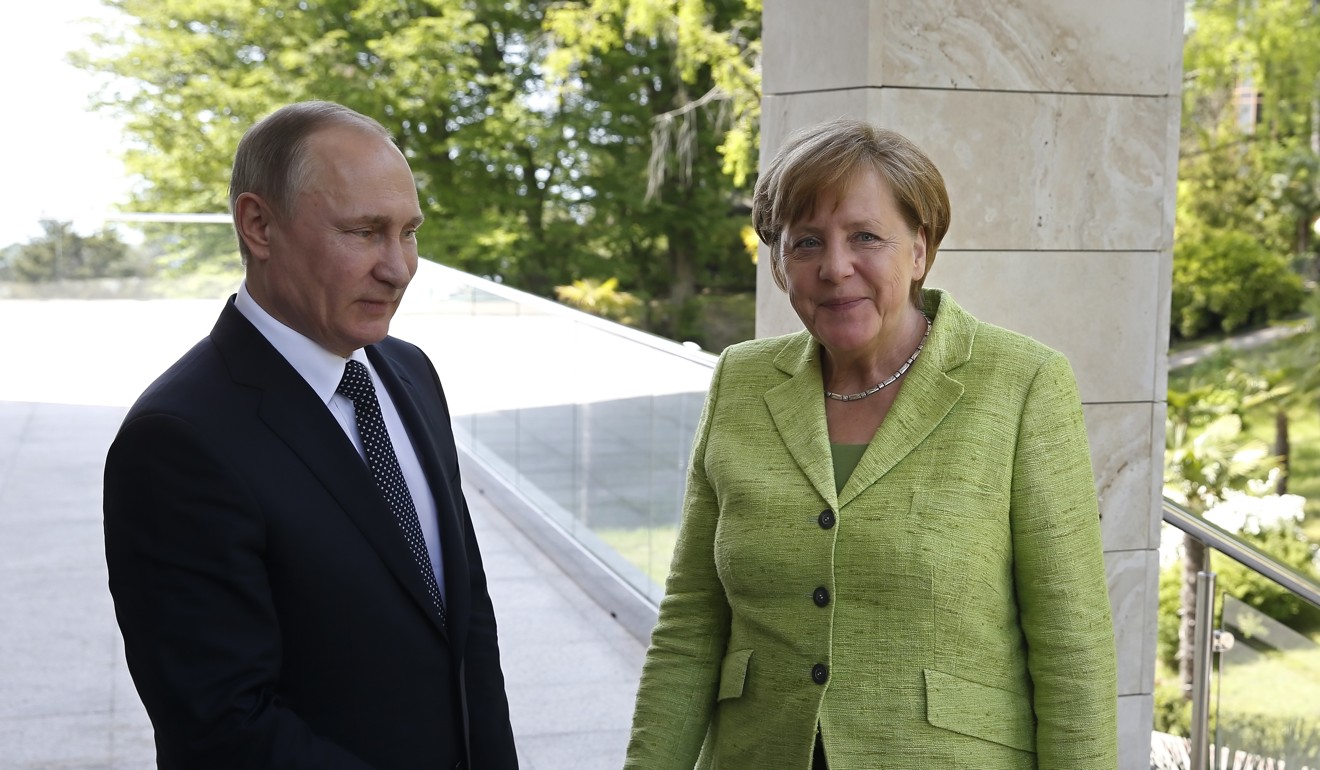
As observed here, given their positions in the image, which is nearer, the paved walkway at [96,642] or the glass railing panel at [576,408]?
the paved walkway at [96,642]

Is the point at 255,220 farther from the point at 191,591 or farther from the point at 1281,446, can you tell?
the point at 1281,446

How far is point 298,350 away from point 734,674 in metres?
0.82

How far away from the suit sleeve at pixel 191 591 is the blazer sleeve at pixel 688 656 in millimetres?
691

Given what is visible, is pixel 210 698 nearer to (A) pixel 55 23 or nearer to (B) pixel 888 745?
(B) pixel 888 745

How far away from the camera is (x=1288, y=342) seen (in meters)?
20.8

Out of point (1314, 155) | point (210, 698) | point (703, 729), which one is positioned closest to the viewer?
point (210, 698)

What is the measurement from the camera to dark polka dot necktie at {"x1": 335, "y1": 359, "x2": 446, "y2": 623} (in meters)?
1.88

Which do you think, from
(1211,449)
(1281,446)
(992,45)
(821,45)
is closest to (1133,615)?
(992,45)

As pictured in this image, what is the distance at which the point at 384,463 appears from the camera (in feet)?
6.24

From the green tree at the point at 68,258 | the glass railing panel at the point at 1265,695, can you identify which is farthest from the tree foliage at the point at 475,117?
the glass railing panel at the point at 1265,695

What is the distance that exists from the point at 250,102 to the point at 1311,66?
21.8 meters

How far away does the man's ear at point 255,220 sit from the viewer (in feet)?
5.88

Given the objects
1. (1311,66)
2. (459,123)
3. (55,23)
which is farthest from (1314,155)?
(55,23)

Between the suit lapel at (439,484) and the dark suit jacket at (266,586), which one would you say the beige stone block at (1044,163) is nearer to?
the suit lapel at (439,484)
